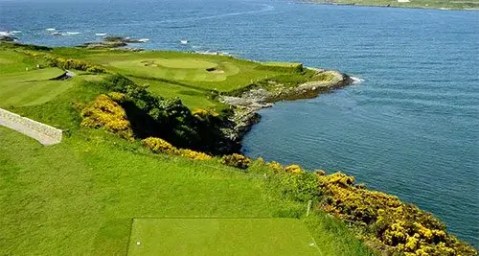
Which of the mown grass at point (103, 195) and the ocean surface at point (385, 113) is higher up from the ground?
the mown grass at point (103, 195)

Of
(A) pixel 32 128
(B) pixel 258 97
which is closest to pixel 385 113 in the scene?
(B) pixel 258 97

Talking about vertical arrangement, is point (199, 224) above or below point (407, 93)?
above

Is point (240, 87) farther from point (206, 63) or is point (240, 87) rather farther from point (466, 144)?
point (466, 144)

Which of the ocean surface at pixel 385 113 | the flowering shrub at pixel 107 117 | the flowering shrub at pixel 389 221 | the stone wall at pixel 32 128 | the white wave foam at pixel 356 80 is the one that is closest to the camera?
the flowering shrub at pixel 389 221

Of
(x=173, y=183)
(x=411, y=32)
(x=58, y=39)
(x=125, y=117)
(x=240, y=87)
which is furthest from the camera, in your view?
(x=411, y=32)

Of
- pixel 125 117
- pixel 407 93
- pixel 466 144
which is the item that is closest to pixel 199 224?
pixel 125 117

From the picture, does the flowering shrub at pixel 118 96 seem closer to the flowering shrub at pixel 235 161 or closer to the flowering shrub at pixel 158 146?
the flowering shrub at pixel 158 146

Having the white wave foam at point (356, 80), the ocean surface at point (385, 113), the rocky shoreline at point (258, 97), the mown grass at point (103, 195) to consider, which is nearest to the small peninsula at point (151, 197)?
the mown grass at point (103, 195)
